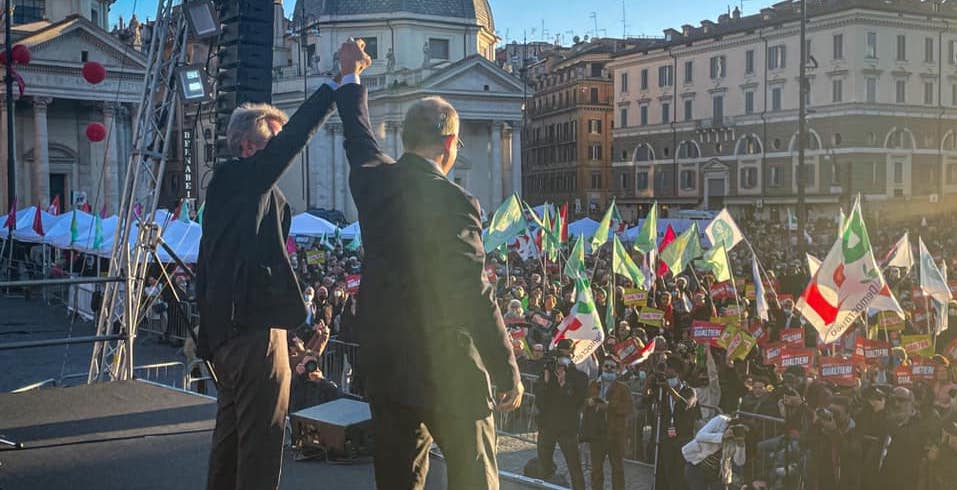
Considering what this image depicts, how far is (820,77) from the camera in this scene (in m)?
61.8

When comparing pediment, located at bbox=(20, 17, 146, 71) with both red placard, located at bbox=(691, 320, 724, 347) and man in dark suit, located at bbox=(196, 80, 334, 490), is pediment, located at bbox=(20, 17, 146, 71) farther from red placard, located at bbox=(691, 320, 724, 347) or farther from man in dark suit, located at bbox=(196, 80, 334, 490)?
man in dark suit, located at bbox=(196, 80, 334, 490)

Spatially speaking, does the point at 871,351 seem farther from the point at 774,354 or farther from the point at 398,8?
the point at 398,8

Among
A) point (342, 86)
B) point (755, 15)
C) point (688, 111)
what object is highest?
point (755, 15)

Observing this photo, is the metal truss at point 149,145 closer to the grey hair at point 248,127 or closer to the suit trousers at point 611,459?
the suit trousers at point 611,459

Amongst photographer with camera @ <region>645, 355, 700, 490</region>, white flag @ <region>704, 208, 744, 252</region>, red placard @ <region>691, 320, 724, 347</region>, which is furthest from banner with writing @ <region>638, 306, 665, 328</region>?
photographer with camera @ <region>645, 355, 700, 490</region>

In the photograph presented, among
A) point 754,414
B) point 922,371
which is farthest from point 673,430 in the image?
point 922,371

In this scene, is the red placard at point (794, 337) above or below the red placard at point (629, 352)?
above

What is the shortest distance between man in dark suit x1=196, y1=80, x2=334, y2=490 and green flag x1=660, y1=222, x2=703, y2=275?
16525 mm

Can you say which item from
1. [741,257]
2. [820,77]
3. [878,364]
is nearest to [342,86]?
[878,364]

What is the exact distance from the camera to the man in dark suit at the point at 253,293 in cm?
439

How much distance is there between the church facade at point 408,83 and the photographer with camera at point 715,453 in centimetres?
5215

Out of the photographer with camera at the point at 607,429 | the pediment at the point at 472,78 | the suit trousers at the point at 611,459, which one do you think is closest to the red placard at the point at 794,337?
the photographer with camera at the point at 607,429

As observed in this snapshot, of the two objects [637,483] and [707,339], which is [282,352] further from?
[707,339]

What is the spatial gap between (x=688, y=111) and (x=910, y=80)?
47.6 ft
